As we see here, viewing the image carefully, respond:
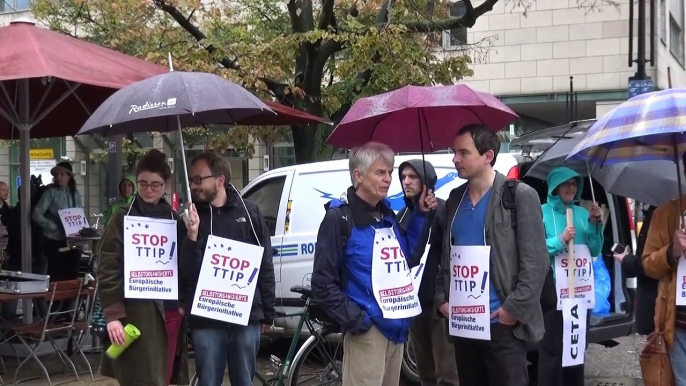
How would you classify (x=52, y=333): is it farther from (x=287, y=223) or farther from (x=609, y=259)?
(x=609, y=259)

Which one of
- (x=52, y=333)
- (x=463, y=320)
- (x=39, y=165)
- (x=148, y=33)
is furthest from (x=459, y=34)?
(x=463, y=320)

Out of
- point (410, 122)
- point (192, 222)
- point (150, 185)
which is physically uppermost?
point (410, 122)

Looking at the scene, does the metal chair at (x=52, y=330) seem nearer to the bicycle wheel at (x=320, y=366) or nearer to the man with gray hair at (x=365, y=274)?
the bicycle wheel at (x=320, y=366)

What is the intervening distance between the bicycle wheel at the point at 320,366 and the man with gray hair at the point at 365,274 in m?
1.75

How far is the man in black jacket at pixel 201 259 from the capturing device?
448 centimetres

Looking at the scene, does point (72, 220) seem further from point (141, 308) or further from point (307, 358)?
point (141, 308)

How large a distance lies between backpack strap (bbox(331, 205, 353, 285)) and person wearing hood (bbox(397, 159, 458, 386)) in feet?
1.75

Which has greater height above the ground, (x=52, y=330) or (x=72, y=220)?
(x=72, y=220)

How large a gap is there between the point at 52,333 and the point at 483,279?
4.68 metres

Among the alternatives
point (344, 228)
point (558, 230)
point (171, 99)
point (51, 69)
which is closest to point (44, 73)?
point (51, 69)

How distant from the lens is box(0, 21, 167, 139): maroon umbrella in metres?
6.00

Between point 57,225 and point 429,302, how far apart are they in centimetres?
592

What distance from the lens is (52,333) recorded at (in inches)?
287

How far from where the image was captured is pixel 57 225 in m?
9.40
